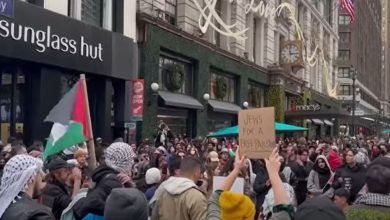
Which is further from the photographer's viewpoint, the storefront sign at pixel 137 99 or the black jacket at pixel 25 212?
the storefront sign at pixel 137 99

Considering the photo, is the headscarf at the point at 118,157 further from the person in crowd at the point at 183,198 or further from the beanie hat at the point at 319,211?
the beanie hat at the point at 319,211

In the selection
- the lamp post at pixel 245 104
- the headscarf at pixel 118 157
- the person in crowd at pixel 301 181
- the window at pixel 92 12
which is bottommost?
the person in crowd at pixel 301 181

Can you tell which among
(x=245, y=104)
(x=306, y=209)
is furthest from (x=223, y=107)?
(x=306, y=209)

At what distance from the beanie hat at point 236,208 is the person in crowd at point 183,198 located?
1079 mm

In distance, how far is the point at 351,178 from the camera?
1009cm

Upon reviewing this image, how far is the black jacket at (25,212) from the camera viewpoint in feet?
12.8

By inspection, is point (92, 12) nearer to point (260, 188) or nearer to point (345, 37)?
point (260, 188)

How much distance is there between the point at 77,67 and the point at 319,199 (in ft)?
48.1

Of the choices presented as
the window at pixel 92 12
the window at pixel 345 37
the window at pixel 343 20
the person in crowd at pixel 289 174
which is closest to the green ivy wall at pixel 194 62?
the window at pixel 92 12

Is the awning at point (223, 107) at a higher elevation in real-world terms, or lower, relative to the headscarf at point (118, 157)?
higher

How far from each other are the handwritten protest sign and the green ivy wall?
16.3 metres

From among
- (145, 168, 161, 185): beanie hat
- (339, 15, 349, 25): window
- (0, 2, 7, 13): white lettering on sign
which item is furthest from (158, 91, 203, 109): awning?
(339, 15, 349, 25): window

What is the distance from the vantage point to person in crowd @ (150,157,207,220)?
5.27 meters

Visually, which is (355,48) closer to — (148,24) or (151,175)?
(148,24)
